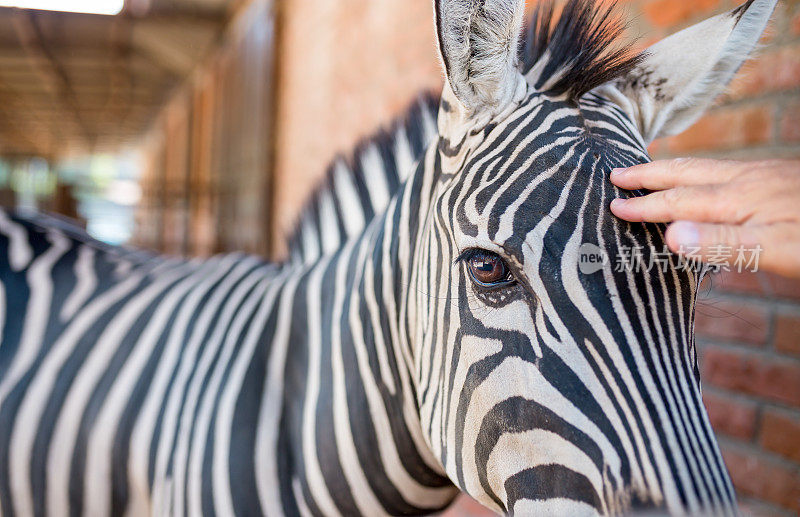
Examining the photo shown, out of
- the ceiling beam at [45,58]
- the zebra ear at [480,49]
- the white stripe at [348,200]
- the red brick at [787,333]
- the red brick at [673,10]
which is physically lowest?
the red brick at [787,333]

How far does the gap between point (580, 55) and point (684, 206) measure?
0.40 meters

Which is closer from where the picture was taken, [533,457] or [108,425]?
[533,457]

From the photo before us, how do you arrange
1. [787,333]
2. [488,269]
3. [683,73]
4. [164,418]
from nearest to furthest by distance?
1. [488,269]
2. [683,73]
3. [164,418]
4. [787,333]

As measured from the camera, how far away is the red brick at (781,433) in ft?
4.89

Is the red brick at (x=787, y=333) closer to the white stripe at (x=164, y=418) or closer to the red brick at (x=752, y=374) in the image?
the red brick at (x=752, y=374)

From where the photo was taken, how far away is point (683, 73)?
1189mm

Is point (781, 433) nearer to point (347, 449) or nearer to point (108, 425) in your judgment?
point (347, 449)

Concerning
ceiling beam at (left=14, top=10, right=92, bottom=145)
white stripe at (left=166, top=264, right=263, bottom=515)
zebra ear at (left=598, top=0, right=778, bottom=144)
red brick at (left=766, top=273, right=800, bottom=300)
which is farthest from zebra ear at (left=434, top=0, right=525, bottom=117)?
ceiling beam at (left=14, top=10, right=92, bottom=145)

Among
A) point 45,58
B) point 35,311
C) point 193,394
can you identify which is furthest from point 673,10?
point 45,58

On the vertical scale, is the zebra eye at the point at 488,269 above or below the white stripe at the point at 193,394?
above

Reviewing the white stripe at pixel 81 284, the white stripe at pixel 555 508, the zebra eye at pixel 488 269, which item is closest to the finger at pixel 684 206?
the zebra eye at pixel 488 269

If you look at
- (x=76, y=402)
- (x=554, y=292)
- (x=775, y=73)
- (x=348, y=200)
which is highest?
(x=775, y=73)

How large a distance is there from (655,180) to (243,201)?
6888 mm

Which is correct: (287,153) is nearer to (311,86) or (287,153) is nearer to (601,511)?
(311,86)
